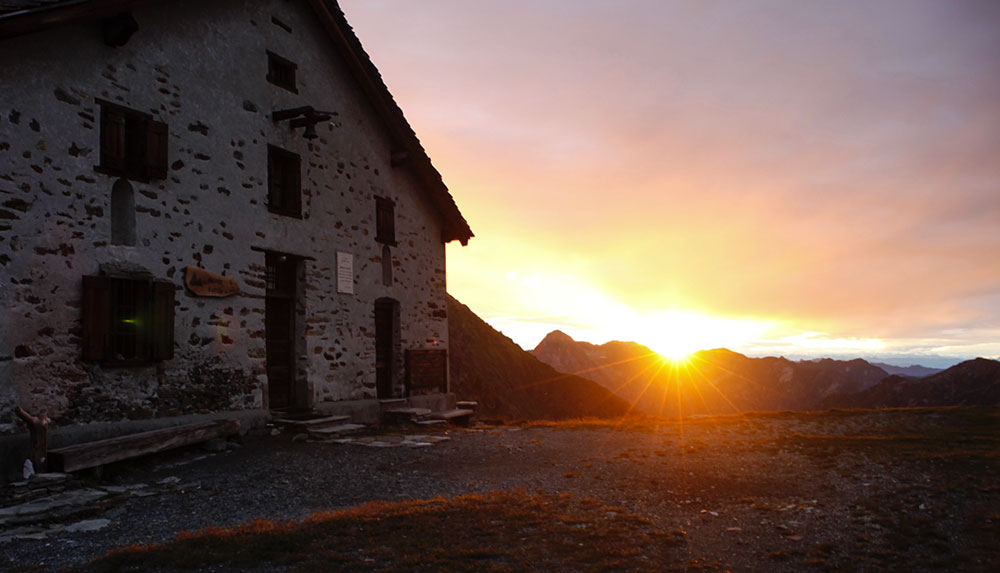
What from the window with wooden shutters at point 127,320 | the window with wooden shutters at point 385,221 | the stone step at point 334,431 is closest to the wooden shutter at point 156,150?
the window with wooden shutters at point 127,320

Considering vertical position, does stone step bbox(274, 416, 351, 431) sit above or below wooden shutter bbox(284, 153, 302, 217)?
below

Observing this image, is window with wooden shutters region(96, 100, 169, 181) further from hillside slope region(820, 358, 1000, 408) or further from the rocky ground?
hillside slope region(820, 358, 1000, 408)

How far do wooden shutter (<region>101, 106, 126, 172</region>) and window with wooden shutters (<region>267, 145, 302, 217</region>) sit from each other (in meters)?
3.42

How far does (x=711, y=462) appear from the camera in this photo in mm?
9461

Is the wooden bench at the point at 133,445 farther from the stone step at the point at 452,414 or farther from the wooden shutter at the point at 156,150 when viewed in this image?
the stone step at the point at 452,414

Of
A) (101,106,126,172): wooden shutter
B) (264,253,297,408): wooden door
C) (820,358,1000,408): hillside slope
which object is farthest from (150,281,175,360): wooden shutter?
(820,358,1000,408): hillside slope

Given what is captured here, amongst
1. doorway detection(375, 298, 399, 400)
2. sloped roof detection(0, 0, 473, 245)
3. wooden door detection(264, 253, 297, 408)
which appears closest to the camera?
sloped roof detection(0, 0, 473, 245)

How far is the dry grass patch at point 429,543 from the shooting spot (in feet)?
16.0

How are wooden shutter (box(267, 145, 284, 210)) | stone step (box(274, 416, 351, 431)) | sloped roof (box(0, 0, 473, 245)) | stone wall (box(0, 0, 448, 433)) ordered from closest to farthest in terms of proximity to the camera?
sloped roof (box(0, 0, 473, 245)), stone wall (box(0, 0, 448, 433)), stone step (box(274, 416, 351, 431)), wooden shutter (box(267, 145, 284, 210))

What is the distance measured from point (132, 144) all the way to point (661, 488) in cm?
1005

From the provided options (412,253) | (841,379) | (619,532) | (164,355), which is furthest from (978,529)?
(841,379)

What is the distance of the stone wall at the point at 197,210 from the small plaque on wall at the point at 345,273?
0.18m

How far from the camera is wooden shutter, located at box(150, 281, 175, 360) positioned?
10430 mm

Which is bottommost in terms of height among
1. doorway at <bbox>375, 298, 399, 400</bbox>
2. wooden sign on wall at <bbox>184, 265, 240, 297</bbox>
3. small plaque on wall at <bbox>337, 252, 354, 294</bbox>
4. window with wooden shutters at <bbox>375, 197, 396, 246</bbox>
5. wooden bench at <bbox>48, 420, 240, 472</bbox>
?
wooden bench at <bbox>48, 420, 240, 472</bbox>
